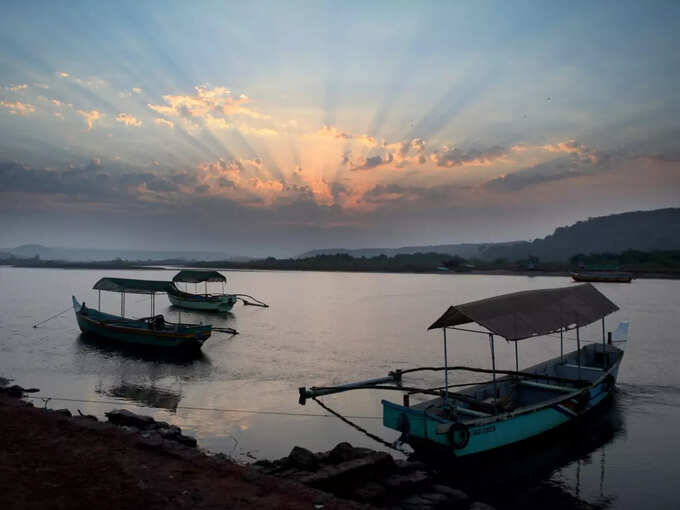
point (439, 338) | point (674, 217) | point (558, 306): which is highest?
point (674, 217)

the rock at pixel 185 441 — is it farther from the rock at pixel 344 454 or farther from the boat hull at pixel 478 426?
the boat hull at pixel 478 426

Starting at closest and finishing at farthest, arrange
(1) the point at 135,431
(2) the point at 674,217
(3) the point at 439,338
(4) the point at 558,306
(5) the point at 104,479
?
(5) the point at 104,479 < (1) the point at 135,431 < (4) the point at 558,306 < (3) the point at 439,338 < (2) the point at 674,217

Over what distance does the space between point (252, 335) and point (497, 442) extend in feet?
74.2

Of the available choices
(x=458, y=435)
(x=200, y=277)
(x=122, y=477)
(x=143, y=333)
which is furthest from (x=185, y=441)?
(x=200, y=277)

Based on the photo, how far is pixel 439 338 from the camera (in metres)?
31.5

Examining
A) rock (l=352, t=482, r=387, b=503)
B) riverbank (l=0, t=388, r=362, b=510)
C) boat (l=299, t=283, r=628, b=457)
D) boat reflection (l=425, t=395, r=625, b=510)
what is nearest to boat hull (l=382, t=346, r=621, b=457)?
boat (l=299, t=283, r=628, b=457)

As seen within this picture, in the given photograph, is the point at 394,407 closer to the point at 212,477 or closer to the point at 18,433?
the point at 212,477

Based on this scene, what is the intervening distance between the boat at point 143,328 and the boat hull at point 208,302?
1299cm

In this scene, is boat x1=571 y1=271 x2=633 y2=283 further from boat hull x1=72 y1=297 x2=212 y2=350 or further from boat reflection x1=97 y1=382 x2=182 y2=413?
boat reflection x1=97 y1=382 x2=182 y2=413

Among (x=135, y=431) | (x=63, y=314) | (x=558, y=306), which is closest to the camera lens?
(x=135, y=431)

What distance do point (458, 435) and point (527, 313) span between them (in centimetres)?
450

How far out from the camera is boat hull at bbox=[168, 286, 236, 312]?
4470 cm

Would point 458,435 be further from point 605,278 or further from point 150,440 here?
point 605,278

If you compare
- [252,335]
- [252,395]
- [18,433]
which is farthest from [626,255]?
[18,433]
